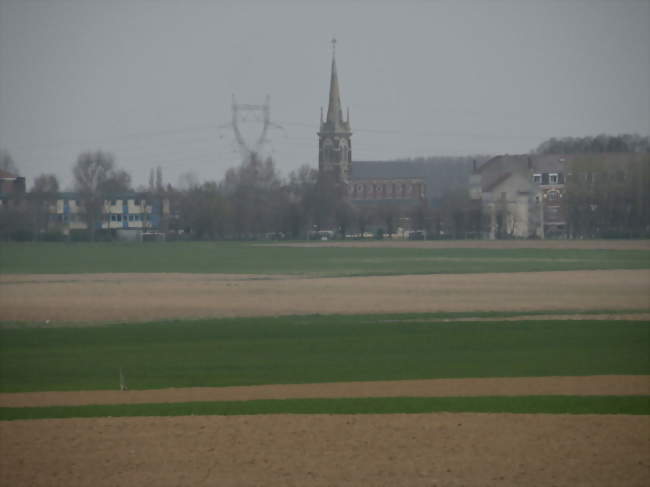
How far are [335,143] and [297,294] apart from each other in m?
115

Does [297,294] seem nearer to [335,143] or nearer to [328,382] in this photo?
[328,382]

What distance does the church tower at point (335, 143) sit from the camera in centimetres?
15012

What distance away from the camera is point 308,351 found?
23.3 metres

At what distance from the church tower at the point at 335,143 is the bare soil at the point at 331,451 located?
437ft

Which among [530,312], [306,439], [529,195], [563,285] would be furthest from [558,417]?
[529,195]

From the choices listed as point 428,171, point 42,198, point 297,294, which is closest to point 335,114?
point 428,171

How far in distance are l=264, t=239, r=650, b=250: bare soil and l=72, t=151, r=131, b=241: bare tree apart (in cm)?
1511

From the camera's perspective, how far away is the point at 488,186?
213 feet

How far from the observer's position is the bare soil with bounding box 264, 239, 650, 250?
149 feet

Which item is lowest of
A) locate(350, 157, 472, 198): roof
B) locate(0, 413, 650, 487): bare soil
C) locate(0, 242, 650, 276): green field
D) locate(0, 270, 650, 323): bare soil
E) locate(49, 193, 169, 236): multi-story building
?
locate(0, 413, 650, 487): bare soil

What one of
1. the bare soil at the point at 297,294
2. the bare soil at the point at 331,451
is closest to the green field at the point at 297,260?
the bare soil at the point at 297,294

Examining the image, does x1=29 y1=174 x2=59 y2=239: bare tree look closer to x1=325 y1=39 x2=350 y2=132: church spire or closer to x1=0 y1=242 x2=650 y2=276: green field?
x1=0 y1=242 x2=650 y2=276: green field

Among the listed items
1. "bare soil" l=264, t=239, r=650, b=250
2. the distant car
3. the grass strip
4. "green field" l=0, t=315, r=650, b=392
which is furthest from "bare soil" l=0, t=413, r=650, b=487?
the distant car

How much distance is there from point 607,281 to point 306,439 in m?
31.6
